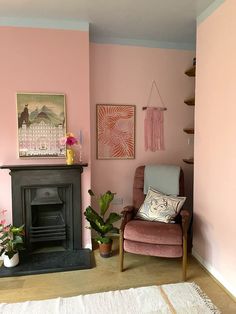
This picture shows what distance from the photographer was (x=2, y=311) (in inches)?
74.0

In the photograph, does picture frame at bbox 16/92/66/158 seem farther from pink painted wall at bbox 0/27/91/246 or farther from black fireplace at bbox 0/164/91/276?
black fireplace at bbox 0/164/91/276

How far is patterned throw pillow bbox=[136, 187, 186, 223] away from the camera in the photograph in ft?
8.54

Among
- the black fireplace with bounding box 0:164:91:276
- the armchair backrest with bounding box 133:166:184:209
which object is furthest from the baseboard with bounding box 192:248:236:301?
the black fireplace with bounding box 0:164:91:276

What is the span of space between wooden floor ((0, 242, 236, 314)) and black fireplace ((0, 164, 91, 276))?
8.6 inches

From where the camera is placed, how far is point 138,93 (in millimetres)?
3293

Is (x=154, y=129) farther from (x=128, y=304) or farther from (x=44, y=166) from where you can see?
(x=128, y=304)

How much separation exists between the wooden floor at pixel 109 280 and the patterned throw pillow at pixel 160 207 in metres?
0.51

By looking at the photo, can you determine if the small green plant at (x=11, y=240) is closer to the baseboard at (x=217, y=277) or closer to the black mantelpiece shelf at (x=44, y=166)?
the black mantelpiece shelf at (x=44, y=166)

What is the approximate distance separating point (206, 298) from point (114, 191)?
1684 millimetres

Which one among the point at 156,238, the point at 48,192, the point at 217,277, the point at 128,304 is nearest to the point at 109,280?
the point at 128,304

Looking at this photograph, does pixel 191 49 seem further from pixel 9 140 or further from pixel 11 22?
pixel 9 140

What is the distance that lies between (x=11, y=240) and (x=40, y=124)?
1.29 meters

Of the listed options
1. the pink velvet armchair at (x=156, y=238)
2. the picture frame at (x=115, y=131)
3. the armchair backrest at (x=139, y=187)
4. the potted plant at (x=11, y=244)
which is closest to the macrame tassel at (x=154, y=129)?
the picture frame at (x=115, y=131)

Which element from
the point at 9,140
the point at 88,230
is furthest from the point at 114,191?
the point at 9,140
